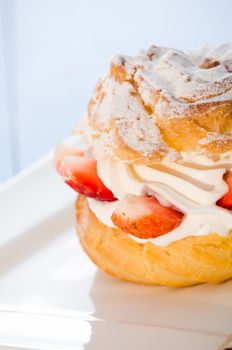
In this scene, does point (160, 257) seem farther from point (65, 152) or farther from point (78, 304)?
point (65, 152)

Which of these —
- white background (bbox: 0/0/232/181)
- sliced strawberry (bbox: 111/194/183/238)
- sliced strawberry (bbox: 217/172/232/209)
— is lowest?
white background (bbox: 0/0/232/181)

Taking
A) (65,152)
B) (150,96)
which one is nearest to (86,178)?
(65,152)

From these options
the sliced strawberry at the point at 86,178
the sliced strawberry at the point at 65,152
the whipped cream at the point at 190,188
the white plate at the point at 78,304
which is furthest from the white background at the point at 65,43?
the whipped cream at the point at 190,188

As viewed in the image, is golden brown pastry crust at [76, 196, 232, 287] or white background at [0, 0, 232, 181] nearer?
golden brown pastry crust at [76, 196, 232, 287]

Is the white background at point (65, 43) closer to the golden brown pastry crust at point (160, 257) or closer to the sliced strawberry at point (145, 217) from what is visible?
the golden brown pastry crust at point (160, 257)

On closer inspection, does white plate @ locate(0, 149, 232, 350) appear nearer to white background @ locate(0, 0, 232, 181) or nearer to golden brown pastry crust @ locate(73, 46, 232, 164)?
golden brown pastry crust @ locate(73, 46, 232, 164)

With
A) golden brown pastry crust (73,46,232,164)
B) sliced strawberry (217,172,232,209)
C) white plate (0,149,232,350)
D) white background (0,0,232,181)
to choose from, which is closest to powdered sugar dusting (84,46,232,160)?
golden brown pastry crust (73,46,232,164)

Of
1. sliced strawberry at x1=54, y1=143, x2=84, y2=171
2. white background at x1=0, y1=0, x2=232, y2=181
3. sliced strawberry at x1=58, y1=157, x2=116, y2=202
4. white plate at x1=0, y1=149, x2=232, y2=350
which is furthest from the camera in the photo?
white background at x1=0, y1=0, x2=232, y2=181

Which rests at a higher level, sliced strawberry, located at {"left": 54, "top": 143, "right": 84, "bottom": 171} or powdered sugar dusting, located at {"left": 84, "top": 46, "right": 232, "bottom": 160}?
powdered sugar dusting, located at {"left": 84, "top": 46, "right": 232, "bottom": 160}
